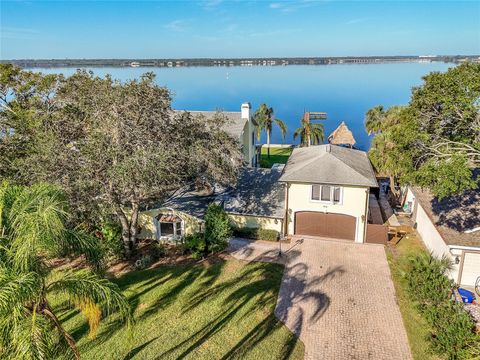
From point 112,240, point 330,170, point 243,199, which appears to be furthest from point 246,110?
point 112,240

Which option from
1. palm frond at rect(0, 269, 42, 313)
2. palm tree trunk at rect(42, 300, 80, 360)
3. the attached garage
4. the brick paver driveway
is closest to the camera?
palm frond at rect(0, 269, 42, 313)

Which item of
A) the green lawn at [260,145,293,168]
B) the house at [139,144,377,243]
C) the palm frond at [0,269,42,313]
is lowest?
the green lawn at [260,145,293,168]

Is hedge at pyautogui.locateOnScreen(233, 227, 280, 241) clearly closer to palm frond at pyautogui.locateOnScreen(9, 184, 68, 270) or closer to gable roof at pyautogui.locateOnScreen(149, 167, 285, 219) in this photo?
gable roof at pyautogui.locateOnScreen(149, 167, 285, 219)

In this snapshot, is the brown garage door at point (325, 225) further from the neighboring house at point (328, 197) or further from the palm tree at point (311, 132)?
the palm tree at point (311, 132)

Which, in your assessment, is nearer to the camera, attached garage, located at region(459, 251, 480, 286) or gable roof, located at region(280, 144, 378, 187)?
attached garage, located at region(459, 251, 480, 286)

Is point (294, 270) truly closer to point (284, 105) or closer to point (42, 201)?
point (42, 201)

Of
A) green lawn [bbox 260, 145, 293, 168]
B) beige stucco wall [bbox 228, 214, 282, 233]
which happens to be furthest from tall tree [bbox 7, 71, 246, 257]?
green lawn [bbox 260, 145, 293, 168]
